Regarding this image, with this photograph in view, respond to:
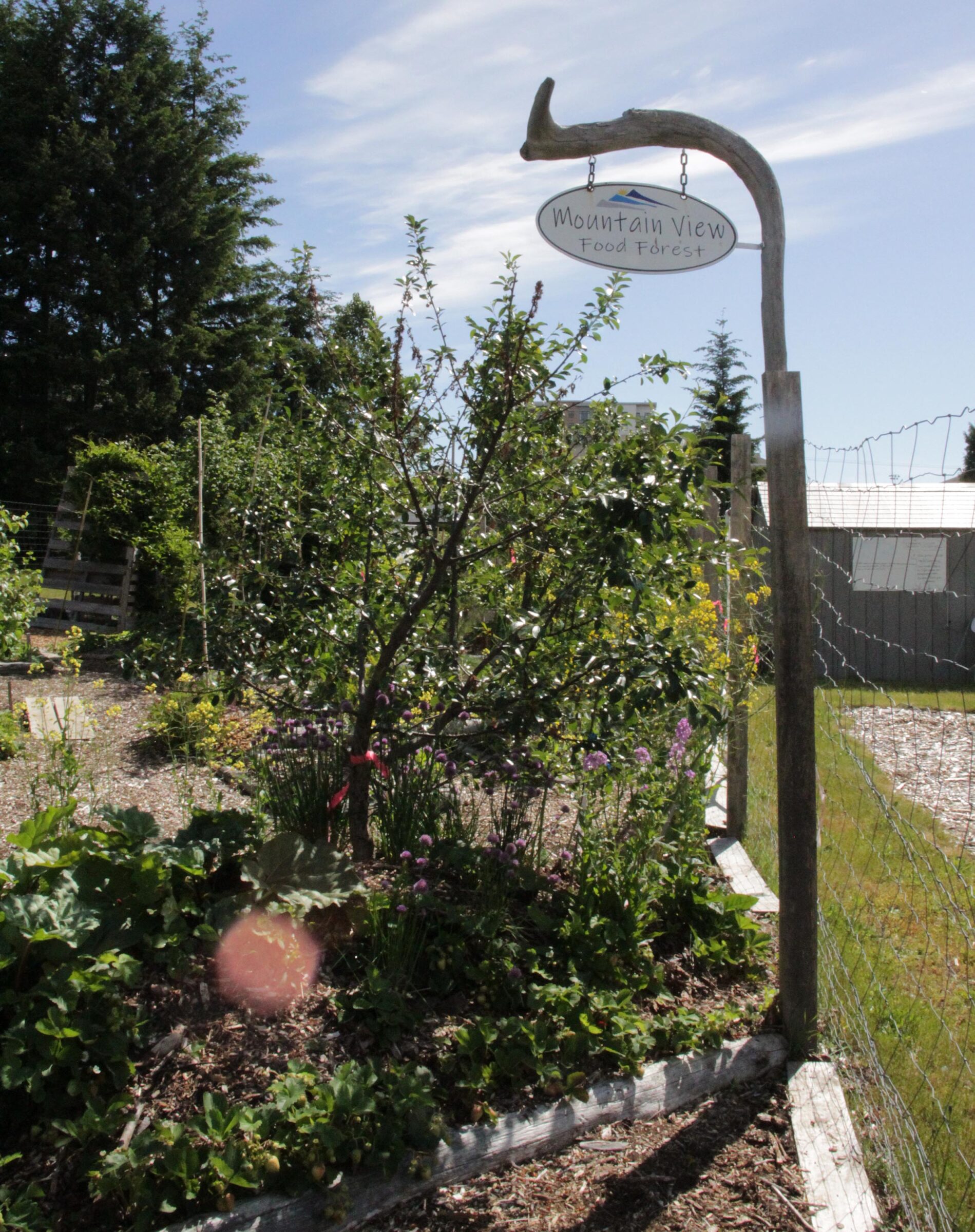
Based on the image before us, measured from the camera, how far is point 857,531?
3287 mm

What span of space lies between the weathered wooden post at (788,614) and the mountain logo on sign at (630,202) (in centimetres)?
24

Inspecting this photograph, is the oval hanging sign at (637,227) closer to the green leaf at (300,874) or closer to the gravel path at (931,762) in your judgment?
the green leaf at (300,874)

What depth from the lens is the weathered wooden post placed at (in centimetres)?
262

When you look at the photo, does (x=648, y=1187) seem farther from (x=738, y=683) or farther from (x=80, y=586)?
(x=80, y=586)

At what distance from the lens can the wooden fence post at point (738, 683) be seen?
452cm

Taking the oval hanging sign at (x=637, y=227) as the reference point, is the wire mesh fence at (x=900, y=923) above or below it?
below

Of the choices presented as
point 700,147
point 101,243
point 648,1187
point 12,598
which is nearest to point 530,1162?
point 648,1187

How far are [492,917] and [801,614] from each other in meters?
1.27

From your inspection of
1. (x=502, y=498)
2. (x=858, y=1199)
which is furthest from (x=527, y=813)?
(x=858, y=1199)

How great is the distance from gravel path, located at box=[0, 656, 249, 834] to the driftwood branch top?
8.29ft

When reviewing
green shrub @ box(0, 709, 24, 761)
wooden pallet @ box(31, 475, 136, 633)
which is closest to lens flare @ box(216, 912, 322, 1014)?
green shrub @ box(0, 709, 24, 761)

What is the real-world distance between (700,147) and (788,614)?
1.40 meters

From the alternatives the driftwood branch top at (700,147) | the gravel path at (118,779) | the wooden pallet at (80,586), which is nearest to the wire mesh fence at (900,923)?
the driftwood branch top at (700,147)

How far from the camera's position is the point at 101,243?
2184 centimetres
